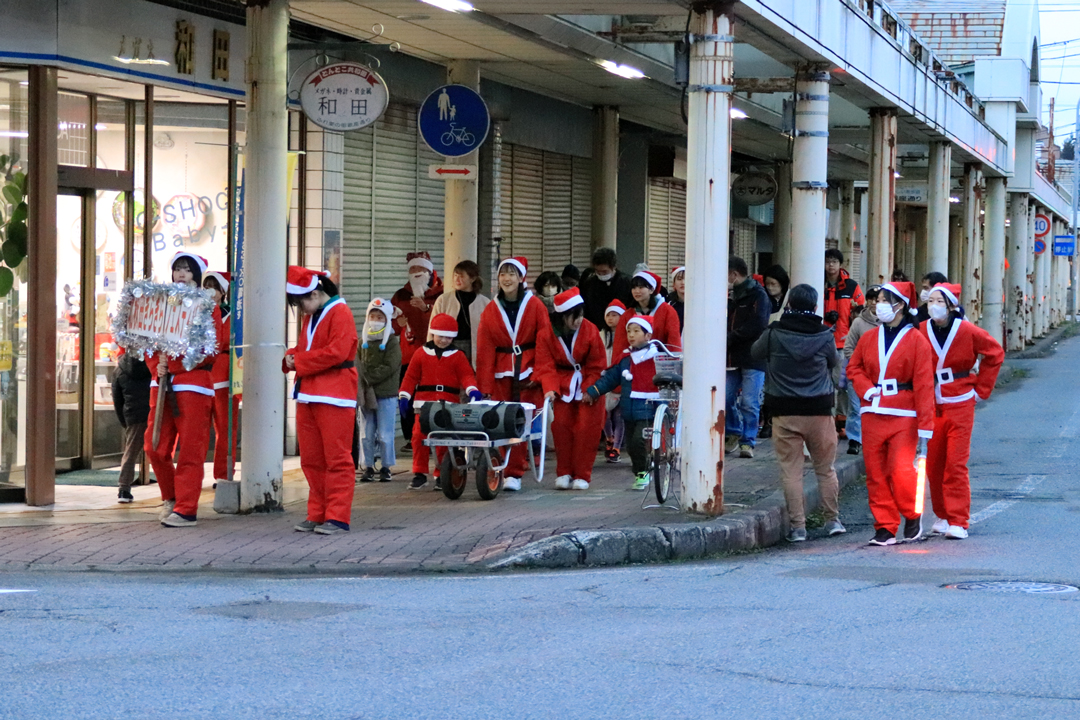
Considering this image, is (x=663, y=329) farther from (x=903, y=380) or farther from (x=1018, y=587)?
(x=1018, y=587)

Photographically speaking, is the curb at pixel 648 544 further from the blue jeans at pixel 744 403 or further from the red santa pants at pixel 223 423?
the blue jeans at pixel 744 403

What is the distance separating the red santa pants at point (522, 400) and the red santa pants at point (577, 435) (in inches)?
5.4

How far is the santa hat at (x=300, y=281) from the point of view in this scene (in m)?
10.2

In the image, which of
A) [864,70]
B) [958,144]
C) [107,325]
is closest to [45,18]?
[107,325]

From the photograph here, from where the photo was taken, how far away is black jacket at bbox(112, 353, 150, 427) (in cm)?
1167

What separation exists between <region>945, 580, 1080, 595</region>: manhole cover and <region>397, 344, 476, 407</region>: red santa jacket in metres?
4.88

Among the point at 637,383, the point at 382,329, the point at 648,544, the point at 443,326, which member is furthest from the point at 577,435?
the point at 648,544

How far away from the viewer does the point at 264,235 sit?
11.0m

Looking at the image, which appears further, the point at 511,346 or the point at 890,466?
the point at 511,346

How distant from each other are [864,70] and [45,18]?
28.4 ft

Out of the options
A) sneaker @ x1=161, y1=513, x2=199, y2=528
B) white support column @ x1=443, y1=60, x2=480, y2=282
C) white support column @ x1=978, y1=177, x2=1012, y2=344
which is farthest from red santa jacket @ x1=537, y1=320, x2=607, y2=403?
white support column @ x1=978, y1=177, x2=1012, y2=344

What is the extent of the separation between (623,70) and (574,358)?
15.8ft

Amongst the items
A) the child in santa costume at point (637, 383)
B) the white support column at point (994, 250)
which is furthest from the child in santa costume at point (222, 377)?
the white support column at point (994, 250)

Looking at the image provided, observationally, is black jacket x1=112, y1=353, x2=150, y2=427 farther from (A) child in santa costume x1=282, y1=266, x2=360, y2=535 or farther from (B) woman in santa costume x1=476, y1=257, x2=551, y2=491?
(B) woman in santa costume x1=476, y1=257, x2=551, y2=491
